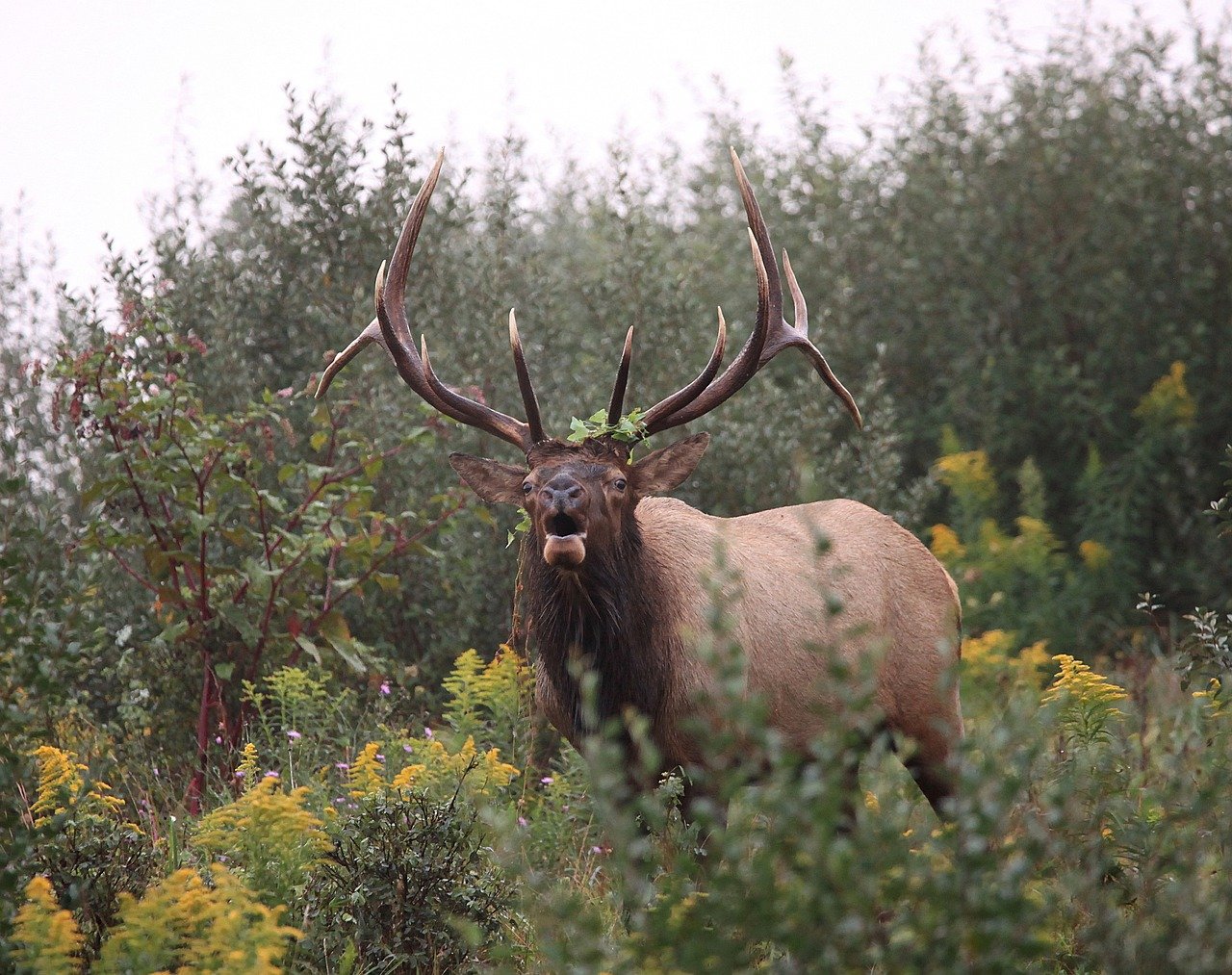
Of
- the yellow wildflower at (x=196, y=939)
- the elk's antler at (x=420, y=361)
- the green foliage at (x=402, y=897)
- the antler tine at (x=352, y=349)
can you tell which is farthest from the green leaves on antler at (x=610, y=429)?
the yellow wildflower at (x=196, y=939)

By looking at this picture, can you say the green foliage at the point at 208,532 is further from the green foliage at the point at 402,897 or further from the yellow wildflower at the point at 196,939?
the yellow wildflower at the point at 196,939

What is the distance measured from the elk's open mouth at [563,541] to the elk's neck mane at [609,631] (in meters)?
0.14

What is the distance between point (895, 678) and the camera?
5242mm

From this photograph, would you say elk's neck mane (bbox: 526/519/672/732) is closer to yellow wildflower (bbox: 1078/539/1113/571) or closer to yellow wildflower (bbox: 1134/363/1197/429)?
yellow wildflower (bbox: 1078/539/1113/571)

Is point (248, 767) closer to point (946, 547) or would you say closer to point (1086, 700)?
point (1086, 700)

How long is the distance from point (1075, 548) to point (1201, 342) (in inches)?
67.8

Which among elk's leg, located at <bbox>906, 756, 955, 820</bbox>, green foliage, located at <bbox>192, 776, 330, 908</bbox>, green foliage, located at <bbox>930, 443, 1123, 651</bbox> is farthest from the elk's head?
green foliage, located at <bbox>930, 443, 1123, 651</bbox>

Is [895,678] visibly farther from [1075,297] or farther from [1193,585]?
[1075,297]

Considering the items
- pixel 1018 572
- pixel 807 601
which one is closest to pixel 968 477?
pixel 1018 572

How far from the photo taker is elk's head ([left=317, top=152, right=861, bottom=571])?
446 centimetres

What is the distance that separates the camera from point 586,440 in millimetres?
4773

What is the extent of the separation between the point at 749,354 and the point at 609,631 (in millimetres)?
1219

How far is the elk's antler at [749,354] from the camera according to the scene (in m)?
5.02

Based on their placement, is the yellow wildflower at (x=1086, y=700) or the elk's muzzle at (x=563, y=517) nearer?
the elk's muzzle at (x=563, y=517)
